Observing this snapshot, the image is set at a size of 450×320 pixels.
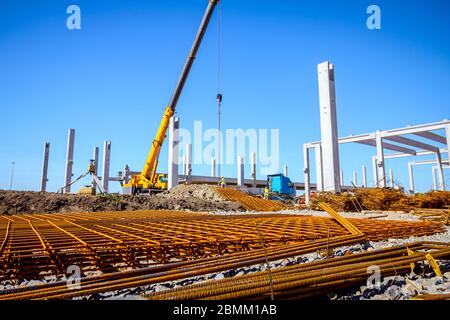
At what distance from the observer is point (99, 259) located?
3.10m

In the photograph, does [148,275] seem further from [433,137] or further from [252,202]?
[433,137]

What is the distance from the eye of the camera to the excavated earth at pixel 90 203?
13055 mm

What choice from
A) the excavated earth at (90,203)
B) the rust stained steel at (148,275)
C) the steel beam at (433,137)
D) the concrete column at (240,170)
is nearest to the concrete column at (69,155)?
the excavated earth at (90,203)

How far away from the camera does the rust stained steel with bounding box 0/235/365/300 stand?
75.1 inches

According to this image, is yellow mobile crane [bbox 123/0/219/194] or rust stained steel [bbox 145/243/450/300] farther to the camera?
yellow mobile crane [bbox 123/0/219/194]

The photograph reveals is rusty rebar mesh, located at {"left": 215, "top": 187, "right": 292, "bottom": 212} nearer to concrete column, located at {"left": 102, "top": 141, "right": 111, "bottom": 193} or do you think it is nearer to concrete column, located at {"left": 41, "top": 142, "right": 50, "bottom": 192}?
concrete column, located at {"left": 102, "top": 141, "right": 111, "bottom": 193}

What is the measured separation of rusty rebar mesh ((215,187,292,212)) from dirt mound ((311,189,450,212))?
2.47 metres

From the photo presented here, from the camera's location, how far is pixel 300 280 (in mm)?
2014

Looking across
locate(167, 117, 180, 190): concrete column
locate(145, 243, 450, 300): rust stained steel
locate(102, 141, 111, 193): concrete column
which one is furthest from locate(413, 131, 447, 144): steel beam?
locate(102, 141, 111, 193): concrete column

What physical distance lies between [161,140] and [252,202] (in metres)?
5.71

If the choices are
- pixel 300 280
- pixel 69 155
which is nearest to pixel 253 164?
pixel 69 155
